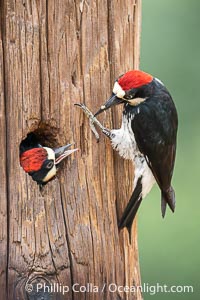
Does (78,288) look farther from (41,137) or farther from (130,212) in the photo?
(41,137)

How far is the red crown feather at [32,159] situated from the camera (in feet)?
19.5

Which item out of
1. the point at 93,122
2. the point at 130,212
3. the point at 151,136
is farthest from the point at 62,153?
the point at 151,136

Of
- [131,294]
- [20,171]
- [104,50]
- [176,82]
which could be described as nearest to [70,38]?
[104,50]

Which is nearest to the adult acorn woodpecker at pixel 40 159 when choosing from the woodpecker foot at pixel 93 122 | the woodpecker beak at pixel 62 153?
the woodpecker beak at pixel 62 153

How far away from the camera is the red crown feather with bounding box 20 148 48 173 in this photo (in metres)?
5.93

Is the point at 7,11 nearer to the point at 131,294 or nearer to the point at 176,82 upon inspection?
the point at 131,294

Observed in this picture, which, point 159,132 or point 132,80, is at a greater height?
point 132,80

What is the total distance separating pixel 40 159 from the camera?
599 centimetres

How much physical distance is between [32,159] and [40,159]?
47mm

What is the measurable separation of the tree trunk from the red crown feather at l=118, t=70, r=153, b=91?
0.38 ft

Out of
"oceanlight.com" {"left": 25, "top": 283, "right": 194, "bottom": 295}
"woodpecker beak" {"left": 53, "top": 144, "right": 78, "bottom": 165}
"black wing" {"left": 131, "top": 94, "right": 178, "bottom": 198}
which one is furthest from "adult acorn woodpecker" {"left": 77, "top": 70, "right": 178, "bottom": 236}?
"oceanlight.com" {"left": 25, "top": 283, "right": 194, "bottom": 295}

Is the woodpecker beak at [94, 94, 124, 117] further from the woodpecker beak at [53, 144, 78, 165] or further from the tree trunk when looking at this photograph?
the woodpecker beak at [53, 144, 78, 165]

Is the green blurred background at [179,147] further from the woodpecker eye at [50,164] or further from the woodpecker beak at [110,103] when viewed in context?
the woodpecker beak at [110,103]

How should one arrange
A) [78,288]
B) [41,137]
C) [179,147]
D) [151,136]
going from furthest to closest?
[179,147]
[151,136]
[41,137]
[78,288]
